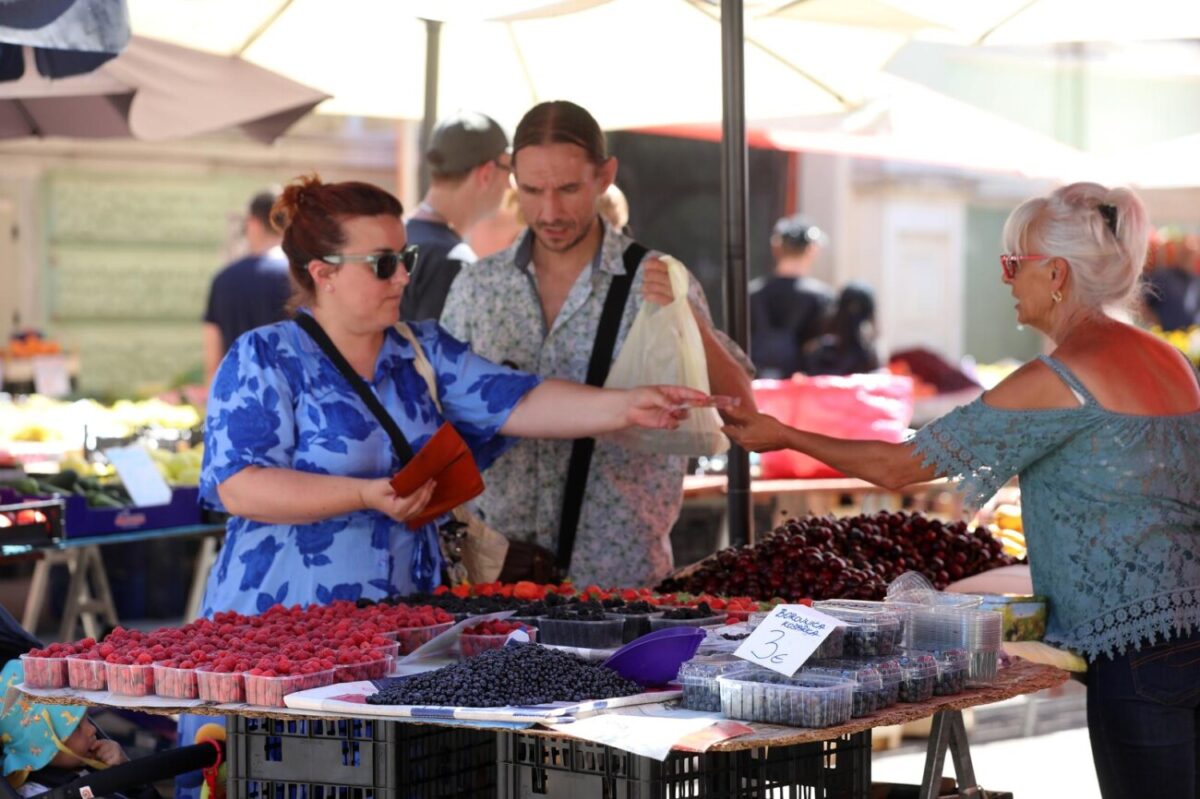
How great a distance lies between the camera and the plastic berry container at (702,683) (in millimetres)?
2771

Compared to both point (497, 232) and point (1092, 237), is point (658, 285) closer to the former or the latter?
point (1092, 237)

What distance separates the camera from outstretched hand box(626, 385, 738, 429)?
400 centimetres

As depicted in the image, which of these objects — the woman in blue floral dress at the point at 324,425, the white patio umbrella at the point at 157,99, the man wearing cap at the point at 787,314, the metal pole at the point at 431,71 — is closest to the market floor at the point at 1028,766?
the woman in blue floral dress at the point at 324,425

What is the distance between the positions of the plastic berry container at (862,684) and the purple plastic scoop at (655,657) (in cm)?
24

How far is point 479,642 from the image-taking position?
10.7 feet

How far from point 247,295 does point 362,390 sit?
449 cm

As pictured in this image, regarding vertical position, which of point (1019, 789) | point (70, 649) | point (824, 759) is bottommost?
point (1019, 789)

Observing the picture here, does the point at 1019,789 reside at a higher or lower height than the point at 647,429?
lower

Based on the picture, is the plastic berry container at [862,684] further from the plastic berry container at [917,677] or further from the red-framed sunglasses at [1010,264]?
the red-framed sunglasses at [1010,264]

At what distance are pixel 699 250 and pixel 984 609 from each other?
746 cm

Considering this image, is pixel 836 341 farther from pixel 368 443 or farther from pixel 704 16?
pixel 368 443

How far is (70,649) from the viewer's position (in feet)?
10.2

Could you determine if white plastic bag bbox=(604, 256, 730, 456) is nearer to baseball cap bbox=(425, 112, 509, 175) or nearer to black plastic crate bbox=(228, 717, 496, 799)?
baseball cap bbox=(425, 112, 509, 175)

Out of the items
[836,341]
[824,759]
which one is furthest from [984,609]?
[836,341]
